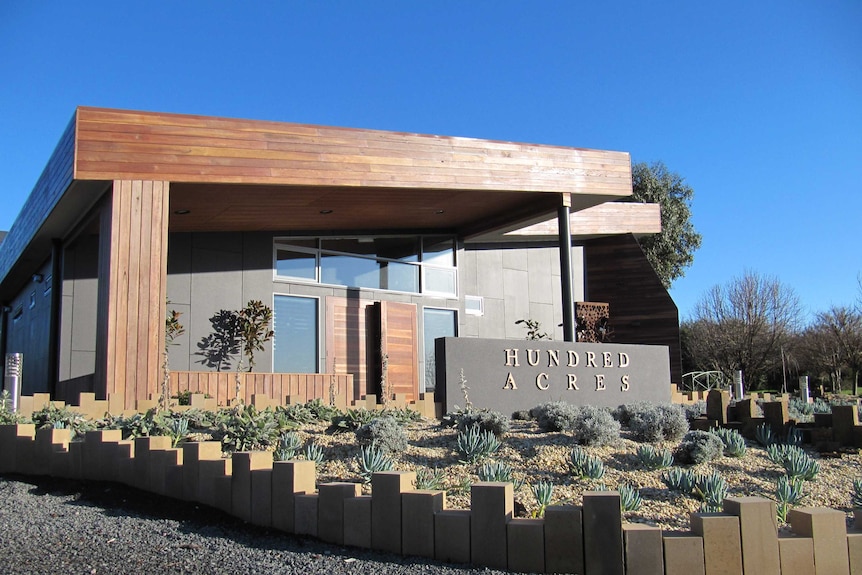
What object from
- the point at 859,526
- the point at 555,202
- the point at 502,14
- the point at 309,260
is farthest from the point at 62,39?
the point at 859,526

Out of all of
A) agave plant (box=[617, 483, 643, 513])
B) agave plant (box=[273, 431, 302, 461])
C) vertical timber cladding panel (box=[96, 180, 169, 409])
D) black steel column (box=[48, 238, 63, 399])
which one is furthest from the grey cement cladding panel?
black steel column (box=[48, 238, 63, 399])

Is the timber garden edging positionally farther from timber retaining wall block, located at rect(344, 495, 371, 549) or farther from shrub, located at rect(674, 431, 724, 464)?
shrub, located at rect(674, 431, 724, 464)

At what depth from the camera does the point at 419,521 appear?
4.28 meters

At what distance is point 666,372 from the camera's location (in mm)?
13180

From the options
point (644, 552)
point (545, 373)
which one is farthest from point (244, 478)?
point (545, 373)

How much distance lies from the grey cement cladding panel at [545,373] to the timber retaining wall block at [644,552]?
585cm

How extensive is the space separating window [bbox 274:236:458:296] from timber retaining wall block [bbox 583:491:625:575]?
417 inches

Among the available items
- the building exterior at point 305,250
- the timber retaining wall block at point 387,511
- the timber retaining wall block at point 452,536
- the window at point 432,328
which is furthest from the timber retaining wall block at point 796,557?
the window at point 432,328

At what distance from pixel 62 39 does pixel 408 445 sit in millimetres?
9746

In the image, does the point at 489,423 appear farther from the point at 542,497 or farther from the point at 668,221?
the point at 668,221

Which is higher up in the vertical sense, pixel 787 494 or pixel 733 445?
pixel 733 445

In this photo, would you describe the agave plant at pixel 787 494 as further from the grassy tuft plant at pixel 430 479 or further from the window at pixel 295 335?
the window at pixel 295 335

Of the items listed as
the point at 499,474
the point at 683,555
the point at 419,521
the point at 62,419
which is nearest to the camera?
the point at 683,555

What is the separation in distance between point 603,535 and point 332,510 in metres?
1.59
